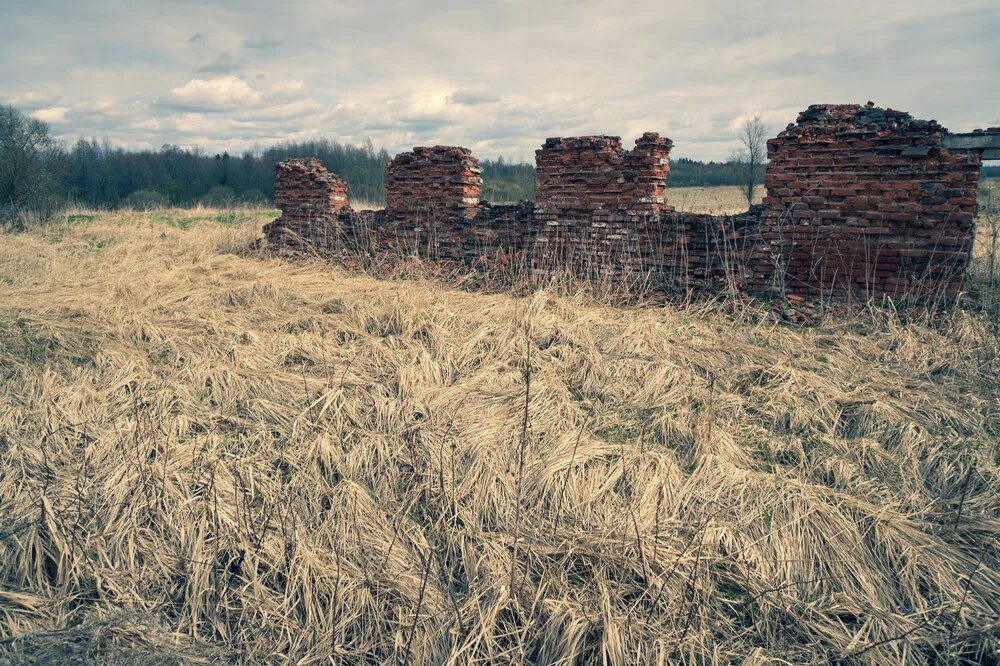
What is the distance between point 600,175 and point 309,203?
552 cm

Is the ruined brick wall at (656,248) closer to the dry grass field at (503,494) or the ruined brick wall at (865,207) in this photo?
the ruined brick wall at (865,207)

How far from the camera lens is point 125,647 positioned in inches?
87.8

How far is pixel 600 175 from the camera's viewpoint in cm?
730

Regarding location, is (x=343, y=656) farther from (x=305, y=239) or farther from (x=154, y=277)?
(x=305, y=239)

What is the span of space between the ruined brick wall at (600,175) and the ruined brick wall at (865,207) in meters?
1.27

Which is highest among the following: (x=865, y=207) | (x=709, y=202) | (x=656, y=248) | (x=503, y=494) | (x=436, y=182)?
(x=709, y=202)

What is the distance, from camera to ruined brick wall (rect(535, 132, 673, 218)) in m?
7.00

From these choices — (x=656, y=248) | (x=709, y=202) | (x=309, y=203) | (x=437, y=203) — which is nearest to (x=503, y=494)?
(x=656, y=248)

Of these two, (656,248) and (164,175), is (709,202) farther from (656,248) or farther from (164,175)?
(164,175)

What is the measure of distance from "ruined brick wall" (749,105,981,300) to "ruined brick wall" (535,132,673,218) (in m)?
1.27

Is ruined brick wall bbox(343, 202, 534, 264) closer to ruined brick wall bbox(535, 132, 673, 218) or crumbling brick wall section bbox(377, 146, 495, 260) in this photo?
crumbling brick wall section bbox(377, 146, 495, 260)

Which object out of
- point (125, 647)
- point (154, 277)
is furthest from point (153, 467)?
point (154, 277)

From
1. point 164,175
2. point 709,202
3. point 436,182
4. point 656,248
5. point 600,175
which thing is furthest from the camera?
point 164,175

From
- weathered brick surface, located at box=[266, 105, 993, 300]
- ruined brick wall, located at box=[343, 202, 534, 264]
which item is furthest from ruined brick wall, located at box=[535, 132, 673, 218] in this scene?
ruined brick wall, located at box=[343, 202, 534, 264]
